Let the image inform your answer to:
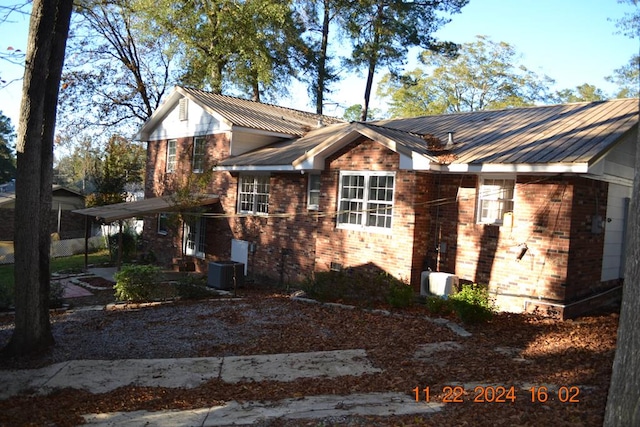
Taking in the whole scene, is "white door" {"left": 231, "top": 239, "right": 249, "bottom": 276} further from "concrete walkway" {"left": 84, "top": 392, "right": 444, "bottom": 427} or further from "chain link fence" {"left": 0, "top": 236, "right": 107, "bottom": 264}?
"chain link fence" {"left": 0, "top": 236, "right": 107, "bottom": 264}

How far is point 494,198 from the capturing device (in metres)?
11.9

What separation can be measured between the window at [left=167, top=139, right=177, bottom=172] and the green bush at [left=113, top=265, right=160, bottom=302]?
9.12 m

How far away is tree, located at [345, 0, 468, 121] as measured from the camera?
2798 cm

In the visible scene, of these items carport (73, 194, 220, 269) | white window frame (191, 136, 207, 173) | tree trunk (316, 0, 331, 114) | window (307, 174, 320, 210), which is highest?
tree trunk (316, 0, 331, 114)

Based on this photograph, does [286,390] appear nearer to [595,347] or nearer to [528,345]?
[528,345]

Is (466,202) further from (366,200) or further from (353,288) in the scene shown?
(353,288)

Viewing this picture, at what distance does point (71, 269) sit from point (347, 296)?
12.6 meters

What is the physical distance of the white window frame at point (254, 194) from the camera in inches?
687

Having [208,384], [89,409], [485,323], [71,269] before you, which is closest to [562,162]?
[485,323]

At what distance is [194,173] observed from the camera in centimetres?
2012

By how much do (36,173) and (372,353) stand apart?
21.2 ft

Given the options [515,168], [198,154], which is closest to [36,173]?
[515,168]

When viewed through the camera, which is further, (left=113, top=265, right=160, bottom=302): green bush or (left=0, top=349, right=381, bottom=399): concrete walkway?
(left=113, top=265, right=160, bottom=302): green bush

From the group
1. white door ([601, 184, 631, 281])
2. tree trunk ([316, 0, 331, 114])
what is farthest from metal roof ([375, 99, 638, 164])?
tree trunk ([316, 0, 331, 114])
